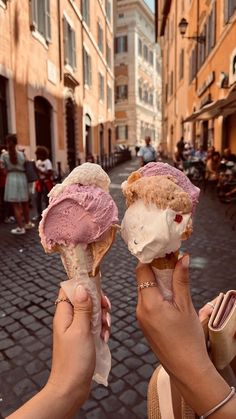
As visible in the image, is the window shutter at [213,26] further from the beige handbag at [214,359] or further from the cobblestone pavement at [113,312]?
the beige handbag at [214,359]

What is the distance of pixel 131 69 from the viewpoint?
129 feet

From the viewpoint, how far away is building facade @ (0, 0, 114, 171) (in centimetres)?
994

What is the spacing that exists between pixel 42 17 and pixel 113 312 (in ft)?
38.9

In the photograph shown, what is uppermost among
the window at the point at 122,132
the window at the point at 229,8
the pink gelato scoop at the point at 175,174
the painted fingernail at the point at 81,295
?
the window at the point at 229,8

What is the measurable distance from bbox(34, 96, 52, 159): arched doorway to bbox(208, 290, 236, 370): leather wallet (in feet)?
40.4

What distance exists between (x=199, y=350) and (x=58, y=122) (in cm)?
1405

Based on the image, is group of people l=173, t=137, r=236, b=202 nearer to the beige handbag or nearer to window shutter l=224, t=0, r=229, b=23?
window shutter l=224, t=0, r=229, b=23

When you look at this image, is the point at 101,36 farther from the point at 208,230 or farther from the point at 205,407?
the point at 205,407

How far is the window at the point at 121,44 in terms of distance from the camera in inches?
1551

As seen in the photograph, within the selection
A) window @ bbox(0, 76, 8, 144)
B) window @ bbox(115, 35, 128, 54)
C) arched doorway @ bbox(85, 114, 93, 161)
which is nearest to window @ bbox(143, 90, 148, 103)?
window @ bbox(115, 35, 128, 54)

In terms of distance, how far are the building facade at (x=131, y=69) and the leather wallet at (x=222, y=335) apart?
132 feet

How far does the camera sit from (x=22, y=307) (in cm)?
358

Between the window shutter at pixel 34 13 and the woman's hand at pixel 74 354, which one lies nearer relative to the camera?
the woman's hand at pixel 74 354

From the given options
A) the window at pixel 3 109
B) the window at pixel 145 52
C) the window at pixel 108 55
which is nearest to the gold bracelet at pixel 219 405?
the window at pixel 3 109
